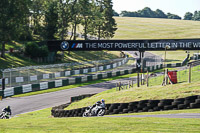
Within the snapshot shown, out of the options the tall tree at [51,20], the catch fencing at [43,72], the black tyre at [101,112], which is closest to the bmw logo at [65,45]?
the catch fencing at [43,72]

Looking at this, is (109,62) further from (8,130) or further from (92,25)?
(8,130)

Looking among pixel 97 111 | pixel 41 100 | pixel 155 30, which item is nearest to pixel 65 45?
pixel 41 100

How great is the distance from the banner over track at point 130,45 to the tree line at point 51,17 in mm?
10376

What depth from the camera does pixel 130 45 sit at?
38.2 metres

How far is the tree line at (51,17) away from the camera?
47.5 metres

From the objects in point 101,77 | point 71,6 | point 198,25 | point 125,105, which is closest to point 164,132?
point 125,105

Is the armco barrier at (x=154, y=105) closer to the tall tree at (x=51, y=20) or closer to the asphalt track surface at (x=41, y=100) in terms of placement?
the asphalt track surface at (x=41, y=100)

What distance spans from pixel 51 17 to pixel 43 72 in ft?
95.7

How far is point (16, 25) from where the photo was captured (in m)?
48.4

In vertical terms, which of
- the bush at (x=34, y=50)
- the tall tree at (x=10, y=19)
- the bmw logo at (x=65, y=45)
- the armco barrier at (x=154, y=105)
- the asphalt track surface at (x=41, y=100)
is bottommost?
the asphalt track surface at (x=41, y=100)

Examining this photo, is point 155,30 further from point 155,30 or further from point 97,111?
point 97,111

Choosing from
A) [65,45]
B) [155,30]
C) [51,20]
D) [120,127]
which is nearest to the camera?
[120,127]

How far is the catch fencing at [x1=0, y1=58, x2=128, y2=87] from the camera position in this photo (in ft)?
105

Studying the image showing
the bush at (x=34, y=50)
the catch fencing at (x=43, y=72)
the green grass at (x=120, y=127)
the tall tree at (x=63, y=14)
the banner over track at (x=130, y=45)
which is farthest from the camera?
the tall tree at (x=63, y=14)
